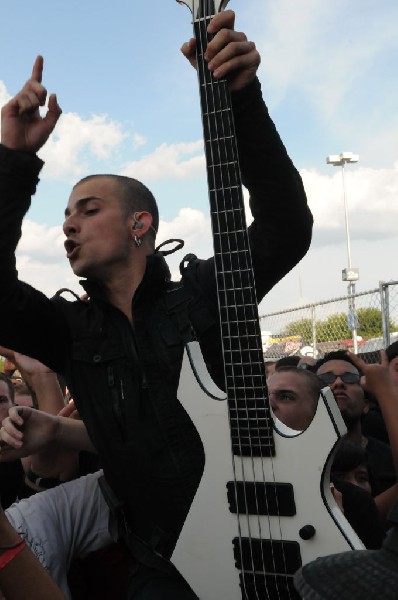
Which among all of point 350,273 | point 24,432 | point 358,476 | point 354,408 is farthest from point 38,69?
point 350,273

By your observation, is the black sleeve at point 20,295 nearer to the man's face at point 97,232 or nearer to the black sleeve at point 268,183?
the man's face at point 97,232

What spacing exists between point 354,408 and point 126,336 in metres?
2.28

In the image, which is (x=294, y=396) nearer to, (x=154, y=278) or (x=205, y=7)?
(x=154, y=278)

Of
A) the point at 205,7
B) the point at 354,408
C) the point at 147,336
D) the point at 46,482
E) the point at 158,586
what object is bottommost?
the point at 158,586

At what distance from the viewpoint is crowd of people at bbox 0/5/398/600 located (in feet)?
6.75

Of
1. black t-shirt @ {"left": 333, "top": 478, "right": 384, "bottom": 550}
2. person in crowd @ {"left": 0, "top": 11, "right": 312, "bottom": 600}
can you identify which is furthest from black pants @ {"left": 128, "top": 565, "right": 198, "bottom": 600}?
black t-shirt @ {"left": 333, "top": 478, "right": 384, "bottom": 550}

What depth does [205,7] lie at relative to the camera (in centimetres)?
213

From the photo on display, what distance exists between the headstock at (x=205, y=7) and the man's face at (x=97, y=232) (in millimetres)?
650

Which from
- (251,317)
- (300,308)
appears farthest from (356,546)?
(300,308)

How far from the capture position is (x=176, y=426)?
2107 millimetres

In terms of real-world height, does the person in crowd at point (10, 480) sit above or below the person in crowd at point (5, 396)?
below

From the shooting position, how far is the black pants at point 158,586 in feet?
6.85

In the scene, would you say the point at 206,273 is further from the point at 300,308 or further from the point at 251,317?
the point at 300,308

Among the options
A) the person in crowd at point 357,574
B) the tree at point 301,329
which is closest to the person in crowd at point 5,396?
the person in crowd at point 357,574
